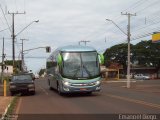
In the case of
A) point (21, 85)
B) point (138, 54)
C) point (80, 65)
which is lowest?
point (21, 85)

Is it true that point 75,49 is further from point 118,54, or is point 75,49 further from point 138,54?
point 118,54

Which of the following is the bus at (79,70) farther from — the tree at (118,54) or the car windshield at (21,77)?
the tree at (118,54)

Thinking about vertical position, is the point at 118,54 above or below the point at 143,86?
above

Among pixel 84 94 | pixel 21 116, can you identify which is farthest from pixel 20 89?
pixel 21 116

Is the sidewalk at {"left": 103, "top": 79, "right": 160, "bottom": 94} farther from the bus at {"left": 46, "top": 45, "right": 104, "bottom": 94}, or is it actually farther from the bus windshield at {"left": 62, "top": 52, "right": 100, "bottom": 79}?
the bus windshield at {"left": 62, "top": 52, "right": 100, "bottom": 79}

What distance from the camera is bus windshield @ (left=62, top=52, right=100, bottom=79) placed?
29.0 metres

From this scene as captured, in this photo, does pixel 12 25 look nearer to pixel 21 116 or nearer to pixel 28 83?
pixel 28 83

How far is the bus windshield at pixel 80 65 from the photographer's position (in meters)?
29.0

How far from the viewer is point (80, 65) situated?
29.2 metres

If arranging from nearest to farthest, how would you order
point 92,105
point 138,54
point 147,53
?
point 92,105 → point 147,53 → point 138,54

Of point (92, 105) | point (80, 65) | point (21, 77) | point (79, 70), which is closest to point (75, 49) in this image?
point (80, 65)

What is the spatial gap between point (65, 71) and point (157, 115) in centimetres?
1397

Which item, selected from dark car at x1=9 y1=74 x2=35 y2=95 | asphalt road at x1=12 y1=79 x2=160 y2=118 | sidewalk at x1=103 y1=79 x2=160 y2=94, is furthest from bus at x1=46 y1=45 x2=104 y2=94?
sidewalk at x1=103 y1=79 x2=160 y2=94

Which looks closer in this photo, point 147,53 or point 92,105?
point 92,105
